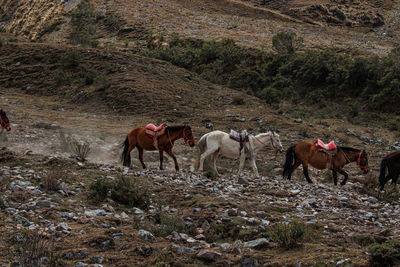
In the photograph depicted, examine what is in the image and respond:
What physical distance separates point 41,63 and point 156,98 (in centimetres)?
1093

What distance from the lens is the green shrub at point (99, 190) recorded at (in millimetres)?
8078

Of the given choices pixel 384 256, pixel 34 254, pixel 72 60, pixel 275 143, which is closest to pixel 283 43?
pixel 72 60

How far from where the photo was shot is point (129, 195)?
816 centimetres

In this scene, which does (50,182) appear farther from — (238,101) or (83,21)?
(83,21)

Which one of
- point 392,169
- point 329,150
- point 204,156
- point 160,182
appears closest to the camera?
point 160,182

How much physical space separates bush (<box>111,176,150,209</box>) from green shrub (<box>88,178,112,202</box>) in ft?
0.46

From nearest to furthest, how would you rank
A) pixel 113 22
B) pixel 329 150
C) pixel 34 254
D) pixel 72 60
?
pixel 34 254 → pixel 329 150 → pixel 72 60 → pixel 113 22

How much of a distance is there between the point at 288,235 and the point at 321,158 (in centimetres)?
737

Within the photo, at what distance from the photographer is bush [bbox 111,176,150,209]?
815 centimetres

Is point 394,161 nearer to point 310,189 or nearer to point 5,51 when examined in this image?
point 310,189

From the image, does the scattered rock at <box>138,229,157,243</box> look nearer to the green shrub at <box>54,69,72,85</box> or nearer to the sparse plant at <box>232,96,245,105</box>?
the sparse plant at <box>232,96,245,105</box>

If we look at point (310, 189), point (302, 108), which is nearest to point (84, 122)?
point (310, 189)

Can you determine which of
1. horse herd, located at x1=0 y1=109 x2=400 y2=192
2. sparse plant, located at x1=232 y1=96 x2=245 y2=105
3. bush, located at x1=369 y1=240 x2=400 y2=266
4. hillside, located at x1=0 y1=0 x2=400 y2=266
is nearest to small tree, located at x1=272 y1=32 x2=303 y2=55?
hillside, located at x1=0 y1=0 x2=400 y2=266

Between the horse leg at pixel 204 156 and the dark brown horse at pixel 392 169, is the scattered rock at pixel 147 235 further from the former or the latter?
the dark brown horse at pixel 392 169
